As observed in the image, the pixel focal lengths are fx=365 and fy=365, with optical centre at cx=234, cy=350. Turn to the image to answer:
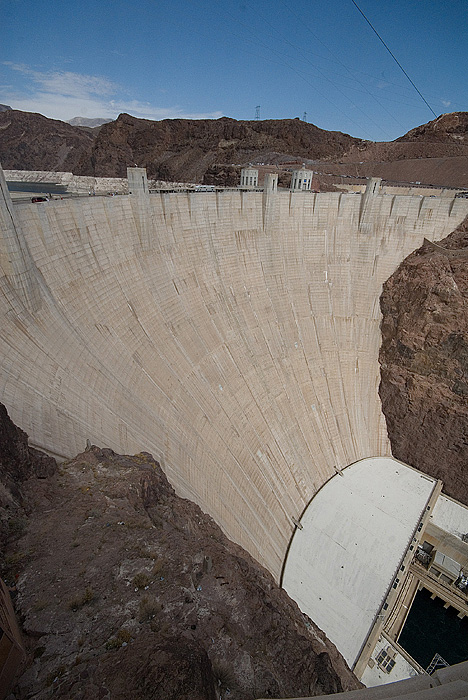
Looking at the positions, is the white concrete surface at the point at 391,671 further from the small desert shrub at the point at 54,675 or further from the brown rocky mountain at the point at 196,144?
the brown rocky mountain at the point at 196,144

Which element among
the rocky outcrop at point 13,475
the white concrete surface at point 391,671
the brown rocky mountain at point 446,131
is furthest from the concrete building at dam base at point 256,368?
the brown rocky mountain at point 446,131

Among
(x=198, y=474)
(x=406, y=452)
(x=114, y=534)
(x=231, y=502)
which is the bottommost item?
(x=406, y=452)

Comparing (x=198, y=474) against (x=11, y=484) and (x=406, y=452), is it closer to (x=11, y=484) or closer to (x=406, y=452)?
(x=11, y=484)

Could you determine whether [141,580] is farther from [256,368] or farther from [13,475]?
[256,368]

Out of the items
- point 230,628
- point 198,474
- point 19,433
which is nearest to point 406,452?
point 198,474

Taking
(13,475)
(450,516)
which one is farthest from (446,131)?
(13,475)

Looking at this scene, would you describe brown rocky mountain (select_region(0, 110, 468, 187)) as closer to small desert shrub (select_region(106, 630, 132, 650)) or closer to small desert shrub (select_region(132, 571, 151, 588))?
small desert shrub (select_region(132, 571, 151, 588))
